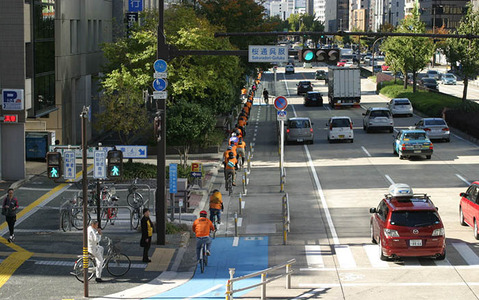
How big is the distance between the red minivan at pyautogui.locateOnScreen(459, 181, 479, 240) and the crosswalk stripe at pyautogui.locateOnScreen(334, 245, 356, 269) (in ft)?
13.7

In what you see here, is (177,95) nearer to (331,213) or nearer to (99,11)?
(99,11)

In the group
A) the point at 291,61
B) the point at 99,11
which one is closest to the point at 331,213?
the point at 99,11

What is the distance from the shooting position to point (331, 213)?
3084cm

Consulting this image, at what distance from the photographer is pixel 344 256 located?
2427 cm

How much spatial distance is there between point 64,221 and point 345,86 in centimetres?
4825

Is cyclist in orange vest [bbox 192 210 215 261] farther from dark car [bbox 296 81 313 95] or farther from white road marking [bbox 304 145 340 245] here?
dark car [bbox 296 81 313 95]

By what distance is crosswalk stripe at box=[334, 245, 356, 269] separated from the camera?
76.5 feet

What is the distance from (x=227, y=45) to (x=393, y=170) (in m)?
14.8

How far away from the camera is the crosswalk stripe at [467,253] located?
23188 millimetres

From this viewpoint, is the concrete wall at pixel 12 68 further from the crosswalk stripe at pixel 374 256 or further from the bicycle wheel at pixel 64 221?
the crosswalk stripe at pixel 374 256

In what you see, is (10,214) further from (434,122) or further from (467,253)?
(434,122)

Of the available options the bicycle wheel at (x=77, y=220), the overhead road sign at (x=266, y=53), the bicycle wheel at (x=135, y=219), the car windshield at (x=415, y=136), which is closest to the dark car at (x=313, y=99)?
the car windshield at (x=415, y=136)

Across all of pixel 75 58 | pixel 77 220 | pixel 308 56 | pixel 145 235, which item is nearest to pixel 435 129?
pixel 75 58

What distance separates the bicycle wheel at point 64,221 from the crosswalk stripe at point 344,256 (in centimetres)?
902
